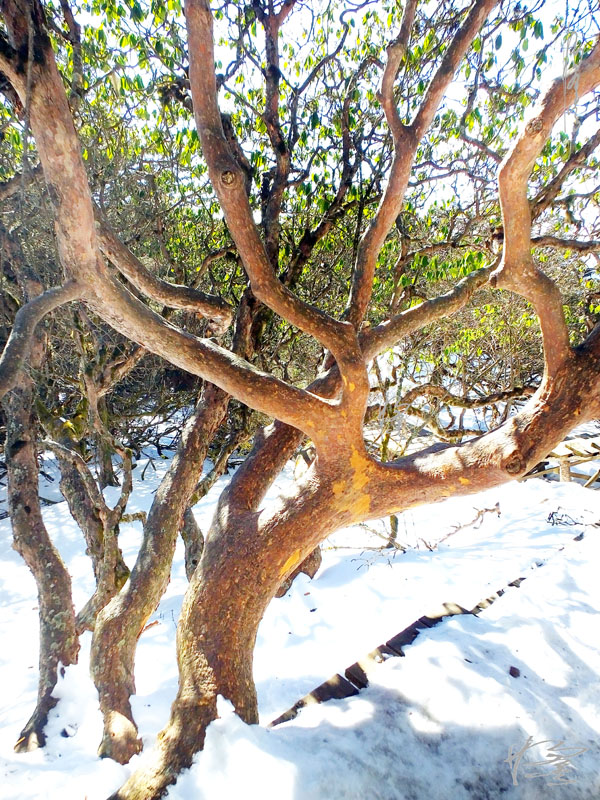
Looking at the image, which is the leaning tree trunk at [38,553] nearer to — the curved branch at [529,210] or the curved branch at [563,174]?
the curved branch at [529,210]

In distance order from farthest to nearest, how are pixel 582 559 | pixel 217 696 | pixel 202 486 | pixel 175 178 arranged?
pixel 175 178 → pixel 202 486 → pixel 582 559 → pixel 217 696

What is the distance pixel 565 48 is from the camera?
5.74ft

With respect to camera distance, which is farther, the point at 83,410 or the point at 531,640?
the point at 83,410

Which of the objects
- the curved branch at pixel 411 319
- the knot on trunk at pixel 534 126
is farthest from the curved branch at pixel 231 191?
the knot on trunk at pixel 534 126

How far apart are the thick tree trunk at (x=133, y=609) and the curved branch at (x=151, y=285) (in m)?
1.12

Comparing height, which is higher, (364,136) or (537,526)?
(364,136)

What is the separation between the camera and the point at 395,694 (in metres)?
2.30

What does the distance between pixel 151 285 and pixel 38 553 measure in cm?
241

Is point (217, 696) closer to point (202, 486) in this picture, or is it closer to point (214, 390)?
point (214, 390)

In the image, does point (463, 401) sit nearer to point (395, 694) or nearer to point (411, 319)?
point (411, 319)

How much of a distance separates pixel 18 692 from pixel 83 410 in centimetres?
277

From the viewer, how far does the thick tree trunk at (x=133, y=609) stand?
2.64 metres

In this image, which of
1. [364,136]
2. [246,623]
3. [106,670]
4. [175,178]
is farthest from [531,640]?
[175,178]

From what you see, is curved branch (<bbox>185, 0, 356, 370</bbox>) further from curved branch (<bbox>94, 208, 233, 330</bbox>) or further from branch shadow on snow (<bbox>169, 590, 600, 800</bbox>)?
branch shadow on snow (<bbox>169, 590, 600, 800</bbox>)
